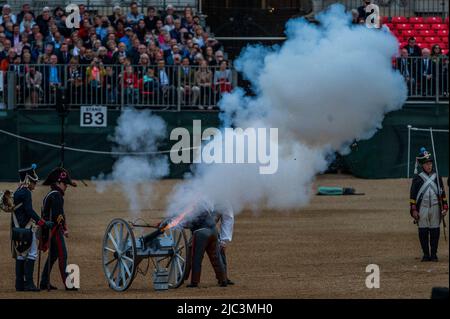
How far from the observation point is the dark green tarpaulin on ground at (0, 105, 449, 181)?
100ft

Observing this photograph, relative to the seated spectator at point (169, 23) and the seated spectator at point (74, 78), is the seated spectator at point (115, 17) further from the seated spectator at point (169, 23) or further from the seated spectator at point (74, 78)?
the seated spectator at point (74, 78)

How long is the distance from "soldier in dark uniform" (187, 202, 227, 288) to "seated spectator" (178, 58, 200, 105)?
1384 cm

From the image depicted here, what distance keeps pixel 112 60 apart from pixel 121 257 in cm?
1448

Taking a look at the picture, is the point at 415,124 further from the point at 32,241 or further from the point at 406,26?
the point at 32,241

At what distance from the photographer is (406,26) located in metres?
33.8

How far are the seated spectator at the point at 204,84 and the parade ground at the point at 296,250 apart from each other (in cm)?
227

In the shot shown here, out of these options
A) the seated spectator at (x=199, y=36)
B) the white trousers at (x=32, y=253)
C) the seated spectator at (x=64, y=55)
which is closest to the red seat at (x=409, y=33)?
the seated spectator at (x=199, y=36)

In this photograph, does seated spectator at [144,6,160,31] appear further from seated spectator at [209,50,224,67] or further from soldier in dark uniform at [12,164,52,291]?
soldier in dark uniform at [12,164,52,291]

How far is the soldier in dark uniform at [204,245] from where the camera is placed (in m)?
15.9

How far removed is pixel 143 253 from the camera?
1567 cm

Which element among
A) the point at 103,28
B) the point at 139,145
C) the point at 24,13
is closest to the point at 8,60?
the point at 24,13

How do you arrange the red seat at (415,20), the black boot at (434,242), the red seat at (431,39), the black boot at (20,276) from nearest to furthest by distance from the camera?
the black boot at (20,276), the black boot at (434,242), the red seat at (431,39), the red seat at (415,20)

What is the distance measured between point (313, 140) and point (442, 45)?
54.0ft
